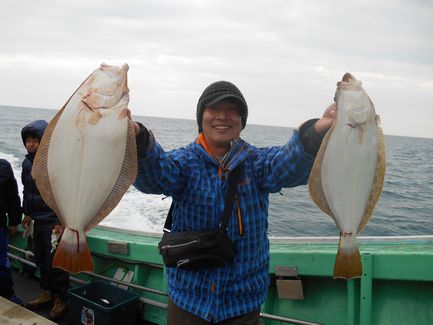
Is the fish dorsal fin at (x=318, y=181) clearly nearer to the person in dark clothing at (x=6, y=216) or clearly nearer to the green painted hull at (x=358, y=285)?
the green painted hull at (x=358, y=285)

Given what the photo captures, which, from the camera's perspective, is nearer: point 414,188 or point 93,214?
point 93,214

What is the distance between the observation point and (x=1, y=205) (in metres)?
4.04

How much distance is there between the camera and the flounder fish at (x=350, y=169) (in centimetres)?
195

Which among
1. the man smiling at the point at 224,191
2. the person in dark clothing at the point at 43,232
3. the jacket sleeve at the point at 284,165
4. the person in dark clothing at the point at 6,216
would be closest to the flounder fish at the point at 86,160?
the man smiling at the point at 224,191

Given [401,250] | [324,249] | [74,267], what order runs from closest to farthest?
[74,267] < [401,250] < [324,249]

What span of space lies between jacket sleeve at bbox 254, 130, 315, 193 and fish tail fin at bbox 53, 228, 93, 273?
1.06 m

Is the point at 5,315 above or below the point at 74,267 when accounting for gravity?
below

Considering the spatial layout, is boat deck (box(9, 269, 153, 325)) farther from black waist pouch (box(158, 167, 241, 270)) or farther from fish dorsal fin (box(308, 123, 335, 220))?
fish dorsal fin (box(308, 123, 335, 220))

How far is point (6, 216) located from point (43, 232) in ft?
1.46

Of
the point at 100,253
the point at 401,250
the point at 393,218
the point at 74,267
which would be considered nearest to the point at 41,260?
the point at 100,253

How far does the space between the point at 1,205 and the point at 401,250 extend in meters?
4.08

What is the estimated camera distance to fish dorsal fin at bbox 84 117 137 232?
1.86 m

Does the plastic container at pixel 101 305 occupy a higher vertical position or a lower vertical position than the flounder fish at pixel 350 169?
lower

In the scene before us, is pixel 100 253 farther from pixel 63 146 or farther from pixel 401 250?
pixel 401 250
